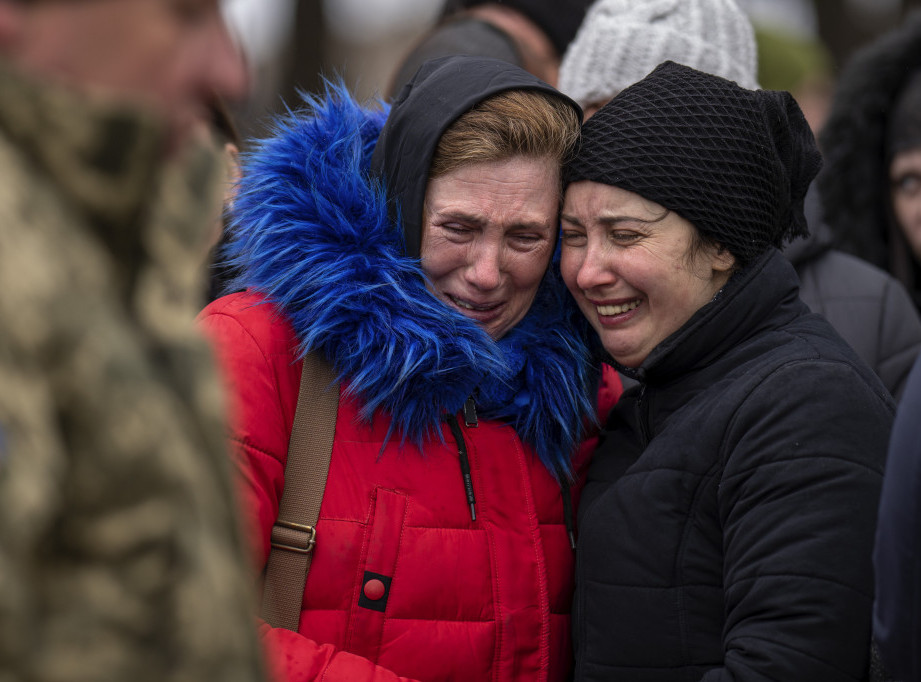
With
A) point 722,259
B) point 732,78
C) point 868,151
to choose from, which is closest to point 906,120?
point 868,151

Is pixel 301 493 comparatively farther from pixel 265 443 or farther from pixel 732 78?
pixel 732 78

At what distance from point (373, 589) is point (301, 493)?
24 centimetres

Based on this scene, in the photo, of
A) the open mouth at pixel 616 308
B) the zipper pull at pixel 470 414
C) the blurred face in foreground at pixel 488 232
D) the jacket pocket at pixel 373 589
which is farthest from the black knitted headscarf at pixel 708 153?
the jacket pocket at pixel 373 589

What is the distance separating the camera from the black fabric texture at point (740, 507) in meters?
1.81

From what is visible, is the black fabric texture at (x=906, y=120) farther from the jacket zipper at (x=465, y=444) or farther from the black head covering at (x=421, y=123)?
the jacket zipper at (x=465, y=444)

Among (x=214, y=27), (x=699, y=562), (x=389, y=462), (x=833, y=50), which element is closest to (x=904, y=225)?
(x=699, y=562)

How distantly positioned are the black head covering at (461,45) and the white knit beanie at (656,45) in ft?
1.22

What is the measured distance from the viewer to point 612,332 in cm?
234

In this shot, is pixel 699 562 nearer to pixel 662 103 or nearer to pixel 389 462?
pixel 389 462

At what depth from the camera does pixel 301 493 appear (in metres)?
2.03

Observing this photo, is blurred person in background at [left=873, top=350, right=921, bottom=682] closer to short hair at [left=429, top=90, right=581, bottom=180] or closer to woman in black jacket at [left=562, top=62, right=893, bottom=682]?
woman in black jacket at [left=562, top=62, right=893, bottom=682]

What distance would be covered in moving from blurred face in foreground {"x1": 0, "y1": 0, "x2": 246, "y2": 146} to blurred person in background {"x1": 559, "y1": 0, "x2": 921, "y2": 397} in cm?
246

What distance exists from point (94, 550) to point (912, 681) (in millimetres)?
1231

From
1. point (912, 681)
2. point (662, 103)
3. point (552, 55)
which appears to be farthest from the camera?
point (552, 55)
